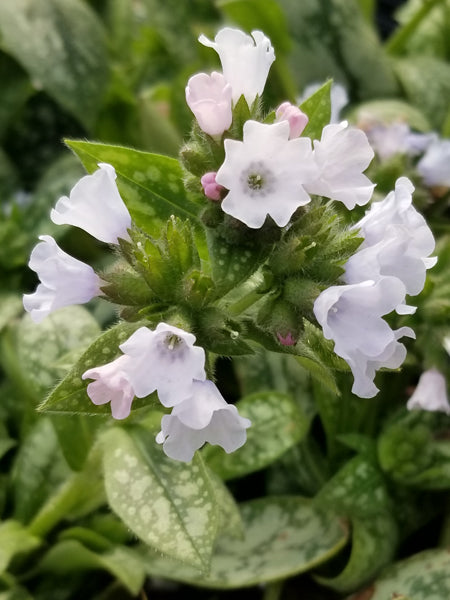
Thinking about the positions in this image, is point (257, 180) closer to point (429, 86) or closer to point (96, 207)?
point (96, 207)

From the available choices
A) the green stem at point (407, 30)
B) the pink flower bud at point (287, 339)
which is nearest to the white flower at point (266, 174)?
the pink flower bud at point (287, 339)

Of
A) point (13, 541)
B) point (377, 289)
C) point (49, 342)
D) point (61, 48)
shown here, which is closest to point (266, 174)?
point (377, 289)

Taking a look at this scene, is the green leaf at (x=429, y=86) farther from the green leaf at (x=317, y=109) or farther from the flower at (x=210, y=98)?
the flower at (x=210, y=98)

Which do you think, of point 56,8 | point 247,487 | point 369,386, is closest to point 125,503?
point 369,386

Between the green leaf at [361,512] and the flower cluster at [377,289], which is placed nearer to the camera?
the flower cluster at [377,289]

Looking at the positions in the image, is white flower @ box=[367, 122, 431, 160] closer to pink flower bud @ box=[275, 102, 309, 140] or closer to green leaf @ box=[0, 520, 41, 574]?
pink flower bud @ box=[275, 102, 309, 140]

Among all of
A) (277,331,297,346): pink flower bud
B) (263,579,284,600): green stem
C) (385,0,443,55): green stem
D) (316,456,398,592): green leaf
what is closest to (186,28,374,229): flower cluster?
(277,331,297,346): pink flower bud
